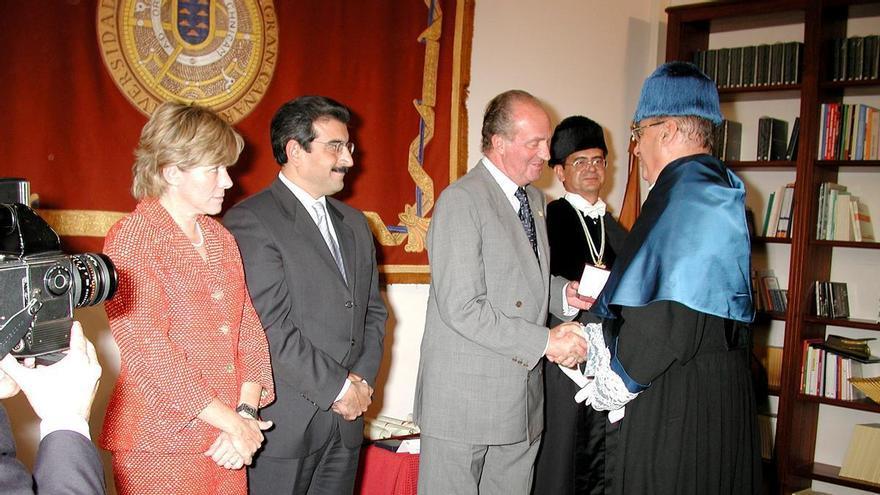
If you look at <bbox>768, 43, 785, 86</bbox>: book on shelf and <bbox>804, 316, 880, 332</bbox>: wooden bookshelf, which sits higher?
<bbox>768, 43, 785, 86</bbox>: book on shelf

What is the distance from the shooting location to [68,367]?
3.38ft

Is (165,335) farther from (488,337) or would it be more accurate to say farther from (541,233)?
(541,233)

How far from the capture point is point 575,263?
3.13 m

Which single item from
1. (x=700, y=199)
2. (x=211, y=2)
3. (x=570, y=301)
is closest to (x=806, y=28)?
(x=570, y=301)

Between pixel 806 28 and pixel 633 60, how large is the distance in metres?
1.06

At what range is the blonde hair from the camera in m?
1.91

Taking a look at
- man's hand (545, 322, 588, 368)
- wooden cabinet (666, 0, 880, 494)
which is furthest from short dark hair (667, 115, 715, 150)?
wooden cabinet (666, 0, 880, 494)

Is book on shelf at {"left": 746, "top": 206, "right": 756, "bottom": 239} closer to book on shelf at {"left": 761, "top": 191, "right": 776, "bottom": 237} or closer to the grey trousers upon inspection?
book on shelf at {"left": 761, "top": 191, "right": 776, "bottom": 237}

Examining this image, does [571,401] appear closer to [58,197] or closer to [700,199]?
[700,199]

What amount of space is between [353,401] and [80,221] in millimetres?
1110

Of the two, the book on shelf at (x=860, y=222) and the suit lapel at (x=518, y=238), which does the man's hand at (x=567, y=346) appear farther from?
the book on shelf at (x=860, y=222)

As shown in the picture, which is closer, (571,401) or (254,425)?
(254,425)

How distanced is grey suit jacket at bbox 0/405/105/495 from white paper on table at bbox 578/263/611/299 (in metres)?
1.90

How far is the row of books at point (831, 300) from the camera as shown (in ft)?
12.9
